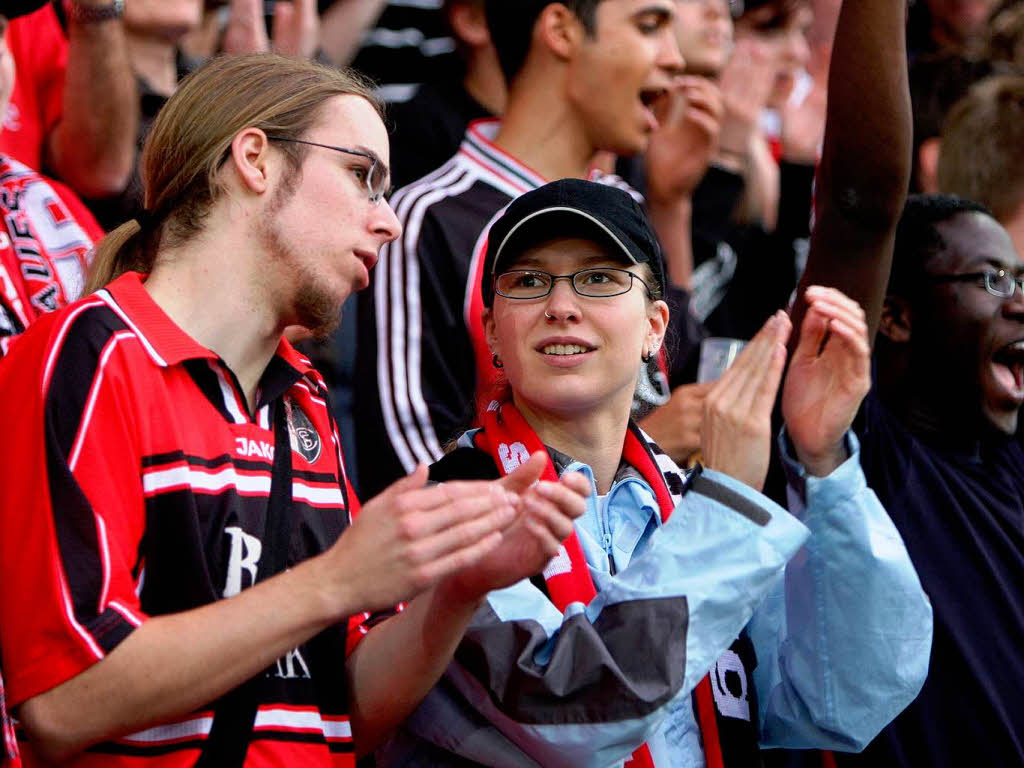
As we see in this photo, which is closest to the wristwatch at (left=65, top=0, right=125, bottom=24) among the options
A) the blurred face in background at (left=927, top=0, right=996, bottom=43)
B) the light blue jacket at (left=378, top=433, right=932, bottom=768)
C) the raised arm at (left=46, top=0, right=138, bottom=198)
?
the raised arm at (left=46, top=0, right=138, bottom=198)

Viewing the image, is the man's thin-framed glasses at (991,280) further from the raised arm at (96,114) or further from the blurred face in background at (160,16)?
the blurred face in background at (160,16)

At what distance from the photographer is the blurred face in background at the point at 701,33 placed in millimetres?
4746

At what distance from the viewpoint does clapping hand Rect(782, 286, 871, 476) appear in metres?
2.49

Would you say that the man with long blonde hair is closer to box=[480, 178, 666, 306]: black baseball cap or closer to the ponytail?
the ponytail

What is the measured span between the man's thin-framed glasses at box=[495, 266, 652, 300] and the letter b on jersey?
2.24ft

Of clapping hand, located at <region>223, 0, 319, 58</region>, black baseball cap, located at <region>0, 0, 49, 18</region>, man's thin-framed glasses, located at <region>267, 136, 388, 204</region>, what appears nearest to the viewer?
man's thin-framed glasses, located at <region>267, 136, 388, 204</region>

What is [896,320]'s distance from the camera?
3.30 meters

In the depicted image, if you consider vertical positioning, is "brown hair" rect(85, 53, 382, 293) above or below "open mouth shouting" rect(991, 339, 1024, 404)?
above

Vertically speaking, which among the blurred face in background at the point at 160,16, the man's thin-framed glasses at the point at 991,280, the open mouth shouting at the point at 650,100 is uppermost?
the blurred face in background at the point at 160,16

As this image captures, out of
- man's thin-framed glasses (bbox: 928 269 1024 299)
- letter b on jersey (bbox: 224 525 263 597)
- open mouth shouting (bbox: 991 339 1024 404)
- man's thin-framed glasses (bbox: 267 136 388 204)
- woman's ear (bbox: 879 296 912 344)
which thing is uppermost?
man's thin-framed glasses (bbox: 267 136 388 204)

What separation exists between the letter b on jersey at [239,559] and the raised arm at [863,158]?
1309 millimetres

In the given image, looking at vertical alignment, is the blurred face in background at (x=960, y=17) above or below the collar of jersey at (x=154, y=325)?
below

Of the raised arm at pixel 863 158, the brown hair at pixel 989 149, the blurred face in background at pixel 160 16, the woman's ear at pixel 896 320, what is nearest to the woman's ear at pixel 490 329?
the raised arm at pixel 863 158

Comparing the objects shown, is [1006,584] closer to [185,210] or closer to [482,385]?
[482,385]
